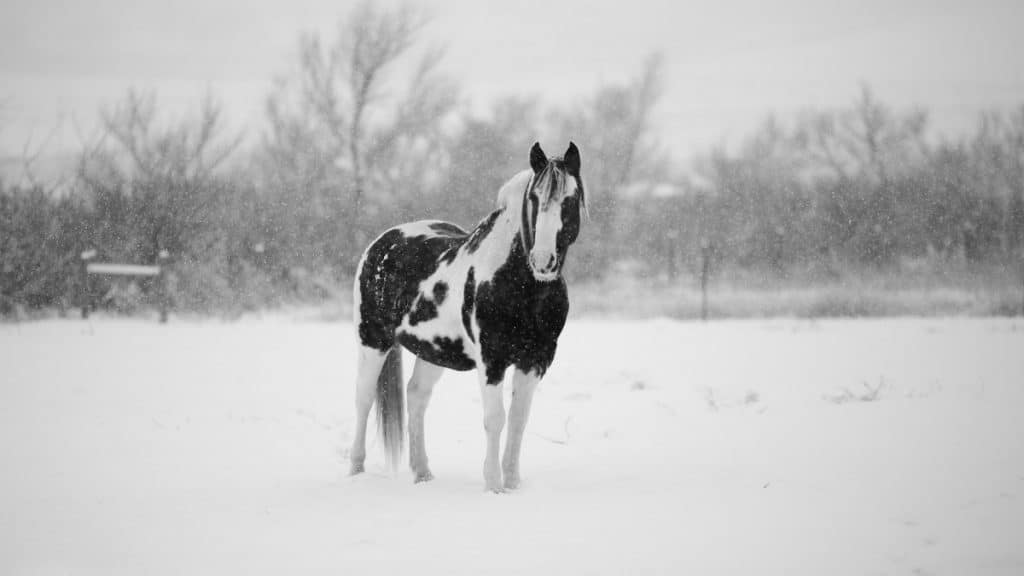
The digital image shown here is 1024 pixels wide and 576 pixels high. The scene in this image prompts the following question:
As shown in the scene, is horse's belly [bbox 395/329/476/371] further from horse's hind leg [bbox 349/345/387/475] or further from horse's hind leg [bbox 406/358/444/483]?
horse's hind leg [bbox 349/345/387/475]

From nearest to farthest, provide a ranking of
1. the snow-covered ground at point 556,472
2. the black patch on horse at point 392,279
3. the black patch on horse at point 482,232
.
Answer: the snow-covered ground at point 556,472 → the black patch on horse at point 482,232 → the black patch on horse at point 392,279

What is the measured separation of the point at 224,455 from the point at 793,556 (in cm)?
469

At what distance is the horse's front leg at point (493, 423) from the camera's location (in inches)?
183

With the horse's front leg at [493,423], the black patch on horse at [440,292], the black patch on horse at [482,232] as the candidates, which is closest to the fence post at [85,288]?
the black patch on horse at [440,292]

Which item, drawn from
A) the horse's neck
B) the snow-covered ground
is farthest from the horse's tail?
the horse's neck

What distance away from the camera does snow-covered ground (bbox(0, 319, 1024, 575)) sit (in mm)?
3729

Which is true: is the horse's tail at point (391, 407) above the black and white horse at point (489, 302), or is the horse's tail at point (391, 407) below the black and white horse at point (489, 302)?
below

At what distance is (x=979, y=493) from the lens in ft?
14.2

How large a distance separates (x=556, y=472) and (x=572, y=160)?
2.16 metres

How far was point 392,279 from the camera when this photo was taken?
5.45m

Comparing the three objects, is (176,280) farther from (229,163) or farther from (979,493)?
(979,493)

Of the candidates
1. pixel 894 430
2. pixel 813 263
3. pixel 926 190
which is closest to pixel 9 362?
pixel 894 430

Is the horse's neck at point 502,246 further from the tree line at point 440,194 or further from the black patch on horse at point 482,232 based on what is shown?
the tree line at point 440,194

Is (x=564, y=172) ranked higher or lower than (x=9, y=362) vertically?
higher
